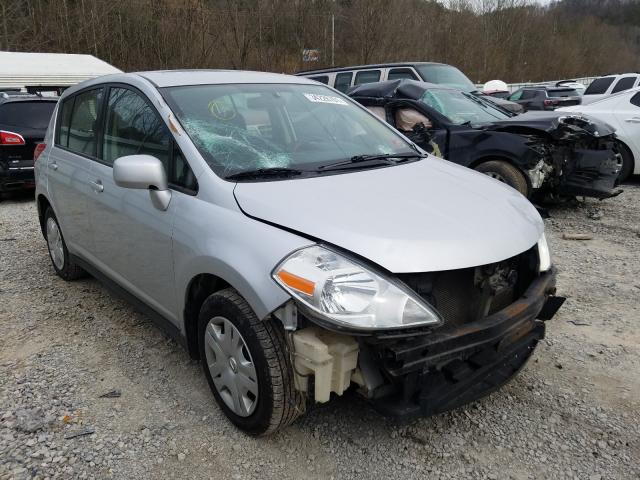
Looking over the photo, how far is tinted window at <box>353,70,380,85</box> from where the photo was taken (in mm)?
11781

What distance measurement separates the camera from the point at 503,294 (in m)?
2.54

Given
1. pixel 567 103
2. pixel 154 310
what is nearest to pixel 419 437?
pixel 154 310

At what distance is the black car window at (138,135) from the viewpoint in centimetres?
275

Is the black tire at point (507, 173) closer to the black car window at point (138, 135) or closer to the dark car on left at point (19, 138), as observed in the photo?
the black car window at point (138, 135)

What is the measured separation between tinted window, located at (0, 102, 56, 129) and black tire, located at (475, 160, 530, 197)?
21.2 ft

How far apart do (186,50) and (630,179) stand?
19.1 m

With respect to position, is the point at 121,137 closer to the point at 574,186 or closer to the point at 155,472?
the point at 155,472

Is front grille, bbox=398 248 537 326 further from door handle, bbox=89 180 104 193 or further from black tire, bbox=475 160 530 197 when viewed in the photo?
black tire, bbox=475 160 530 197

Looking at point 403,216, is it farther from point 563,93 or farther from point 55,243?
point 563,93

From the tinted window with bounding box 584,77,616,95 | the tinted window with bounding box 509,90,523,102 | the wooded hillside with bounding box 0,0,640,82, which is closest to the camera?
the tinted window with bounding box 584,77,616,95

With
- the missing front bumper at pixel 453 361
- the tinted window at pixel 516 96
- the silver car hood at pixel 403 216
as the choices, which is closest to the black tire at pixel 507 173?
the silver car hood at pixel 403 216

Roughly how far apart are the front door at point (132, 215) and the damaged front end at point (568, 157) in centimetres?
460

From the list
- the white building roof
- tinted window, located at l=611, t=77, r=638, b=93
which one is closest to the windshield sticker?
tinted window, located at l=611, t=77, r=638, b=93

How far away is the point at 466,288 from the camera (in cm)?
232
